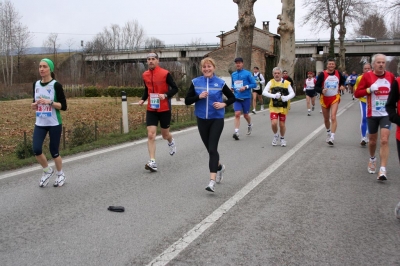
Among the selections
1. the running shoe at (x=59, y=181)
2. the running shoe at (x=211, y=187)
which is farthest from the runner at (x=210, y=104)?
the running shoe at (x=59, y=181)

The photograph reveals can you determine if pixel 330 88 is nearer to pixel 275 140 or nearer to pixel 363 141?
pixel 363 141

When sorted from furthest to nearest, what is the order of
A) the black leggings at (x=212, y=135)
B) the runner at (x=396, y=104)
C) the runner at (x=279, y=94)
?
the runner at (x=279, y=94) → the black leggings at (x=212, y=135) → the runner at (x=396, y=104)

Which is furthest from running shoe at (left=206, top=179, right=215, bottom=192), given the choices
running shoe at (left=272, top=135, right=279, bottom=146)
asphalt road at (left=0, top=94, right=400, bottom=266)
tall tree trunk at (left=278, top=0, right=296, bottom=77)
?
tall tree trunk at (left=278, top=0, right=296, bottom=77)

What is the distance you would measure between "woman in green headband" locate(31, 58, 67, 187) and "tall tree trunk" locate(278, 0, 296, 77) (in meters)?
21.0

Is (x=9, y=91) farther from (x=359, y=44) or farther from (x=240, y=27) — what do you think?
(x=359, y=44)

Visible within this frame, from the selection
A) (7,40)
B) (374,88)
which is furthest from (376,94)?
(7,40)

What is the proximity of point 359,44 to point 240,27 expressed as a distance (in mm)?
49907

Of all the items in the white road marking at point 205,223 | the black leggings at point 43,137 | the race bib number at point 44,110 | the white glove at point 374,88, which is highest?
the white glove at point 374,88

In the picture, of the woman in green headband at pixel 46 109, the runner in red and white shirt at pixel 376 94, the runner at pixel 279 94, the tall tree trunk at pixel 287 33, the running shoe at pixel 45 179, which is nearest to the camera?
the woman in green headband at pixel 46 109

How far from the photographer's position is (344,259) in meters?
3.98

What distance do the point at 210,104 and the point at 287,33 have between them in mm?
20750

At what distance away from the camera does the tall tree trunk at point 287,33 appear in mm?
25234

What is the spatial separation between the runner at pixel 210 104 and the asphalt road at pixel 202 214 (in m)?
0.71

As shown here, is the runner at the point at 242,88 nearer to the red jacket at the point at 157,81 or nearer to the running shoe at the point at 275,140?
the running shoe at the point at 275,140
